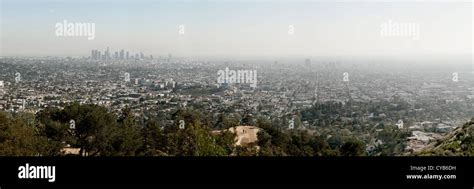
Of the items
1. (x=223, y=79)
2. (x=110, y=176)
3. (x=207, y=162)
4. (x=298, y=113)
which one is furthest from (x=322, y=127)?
(x=110, y=176)

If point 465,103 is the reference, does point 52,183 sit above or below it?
below

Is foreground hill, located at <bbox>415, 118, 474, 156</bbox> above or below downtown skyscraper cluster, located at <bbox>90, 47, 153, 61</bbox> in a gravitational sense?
below

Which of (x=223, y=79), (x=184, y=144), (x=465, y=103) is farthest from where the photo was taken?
(x=184, y=144)

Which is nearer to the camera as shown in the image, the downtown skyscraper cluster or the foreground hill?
the foreground hill

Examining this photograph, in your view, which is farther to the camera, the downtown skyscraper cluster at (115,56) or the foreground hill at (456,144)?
the downtown skyscraper cluster at (115,56)

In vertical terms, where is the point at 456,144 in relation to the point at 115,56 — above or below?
below

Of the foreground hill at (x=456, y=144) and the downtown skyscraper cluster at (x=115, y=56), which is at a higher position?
the downtown skyscraper cluster at (x=115, y=56)

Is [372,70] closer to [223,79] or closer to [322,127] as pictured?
[322,127]

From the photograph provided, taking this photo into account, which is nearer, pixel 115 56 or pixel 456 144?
pixel 456 144

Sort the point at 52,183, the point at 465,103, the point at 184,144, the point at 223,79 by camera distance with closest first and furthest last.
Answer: the point at 52,183
the point at 465,103
the point at 223,79
the point at 184,144

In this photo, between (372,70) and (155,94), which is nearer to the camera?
(372,70)

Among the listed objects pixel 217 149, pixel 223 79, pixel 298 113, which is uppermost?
pixel 223 79
